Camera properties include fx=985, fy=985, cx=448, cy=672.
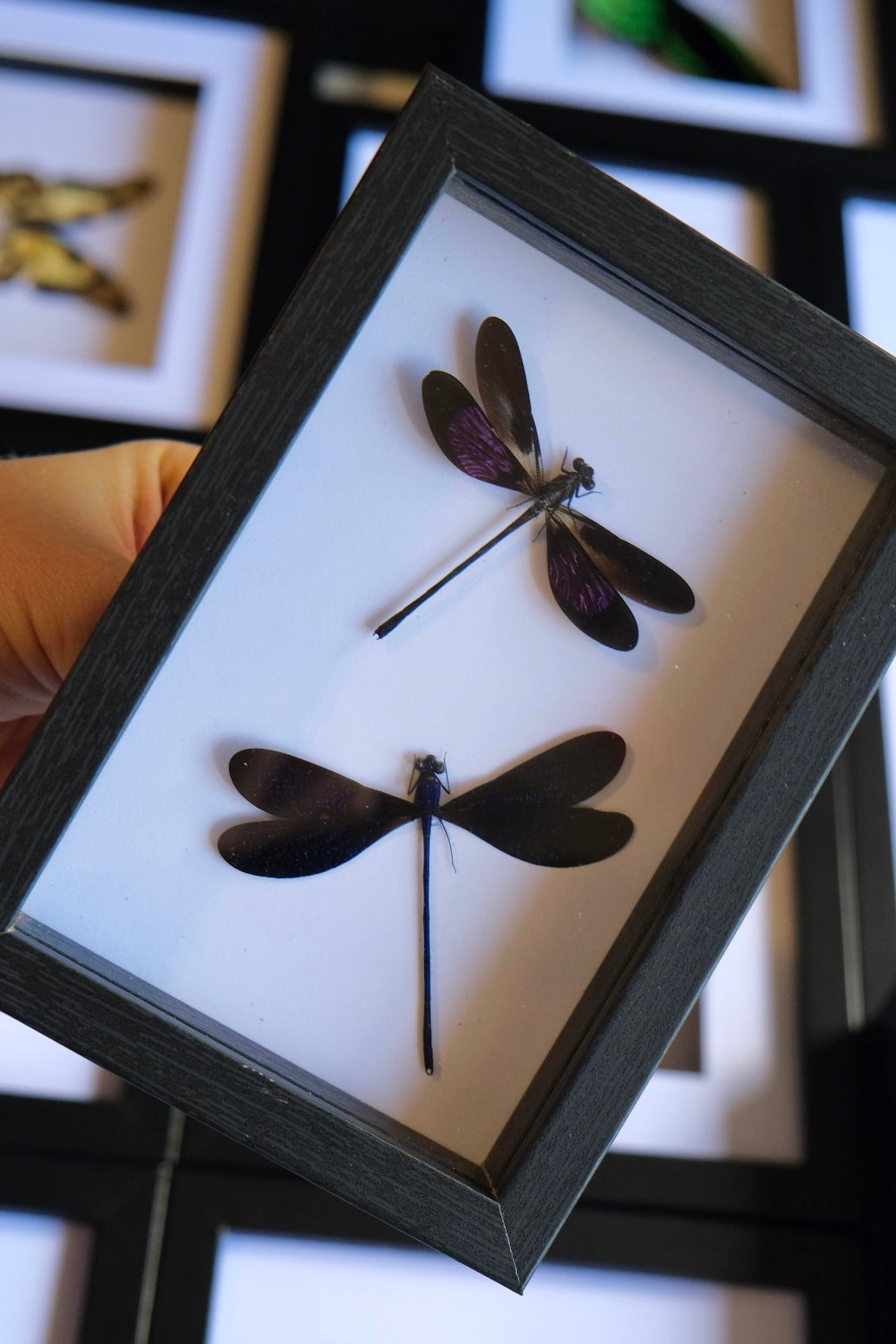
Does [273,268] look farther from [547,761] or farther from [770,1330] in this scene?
[770,1330]

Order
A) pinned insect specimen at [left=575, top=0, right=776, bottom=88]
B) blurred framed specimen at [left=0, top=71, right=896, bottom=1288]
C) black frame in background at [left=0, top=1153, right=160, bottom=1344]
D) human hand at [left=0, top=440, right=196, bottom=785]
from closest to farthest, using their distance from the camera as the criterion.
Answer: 1. blurred framed specimen at [left=0, top=71, right=896, bottom=1288]
2. human hand at [left=0, top=440, right=196, bottom=785]
3. black frame in background at [left=0, top=1153, right=160, bottom=1344]
4. pinned insect specimen at [left=575, top=0, right=776, bottom=88]

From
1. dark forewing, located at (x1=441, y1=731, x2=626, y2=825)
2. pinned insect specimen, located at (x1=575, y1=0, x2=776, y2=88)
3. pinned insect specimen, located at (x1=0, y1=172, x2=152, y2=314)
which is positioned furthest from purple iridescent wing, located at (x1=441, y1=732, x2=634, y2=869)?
pinned insect specimen, located at (x1=575, y1=0, x2=776, y2=88)

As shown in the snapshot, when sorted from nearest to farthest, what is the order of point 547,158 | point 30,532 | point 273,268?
point 547,158 → point 30,532 → point 273,268

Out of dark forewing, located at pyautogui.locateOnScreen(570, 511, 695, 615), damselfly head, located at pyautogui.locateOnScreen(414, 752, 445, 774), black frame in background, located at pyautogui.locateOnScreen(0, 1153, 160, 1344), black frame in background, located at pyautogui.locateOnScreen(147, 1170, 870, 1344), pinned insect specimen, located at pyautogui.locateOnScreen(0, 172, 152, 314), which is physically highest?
pinned insect specimen, located at pyautogui.locateOnScreen(0, 172, 152, 314)

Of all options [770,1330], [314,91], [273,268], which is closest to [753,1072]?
[770,1330]

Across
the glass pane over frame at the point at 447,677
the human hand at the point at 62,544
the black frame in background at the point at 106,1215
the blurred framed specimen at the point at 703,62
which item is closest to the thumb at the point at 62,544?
the human hand at the point at 62,544

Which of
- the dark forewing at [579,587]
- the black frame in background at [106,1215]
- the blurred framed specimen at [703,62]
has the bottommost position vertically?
the black frame in background at [106,1215]

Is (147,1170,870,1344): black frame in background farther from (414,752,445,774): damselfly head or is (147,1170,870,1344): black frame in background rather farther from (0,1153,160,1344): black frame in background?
(414,752,445,774): damselfly head

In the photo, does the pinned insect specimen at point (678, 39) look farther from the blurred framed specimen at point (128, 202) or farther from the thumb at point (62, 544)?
the thumb at point (62, 544)
